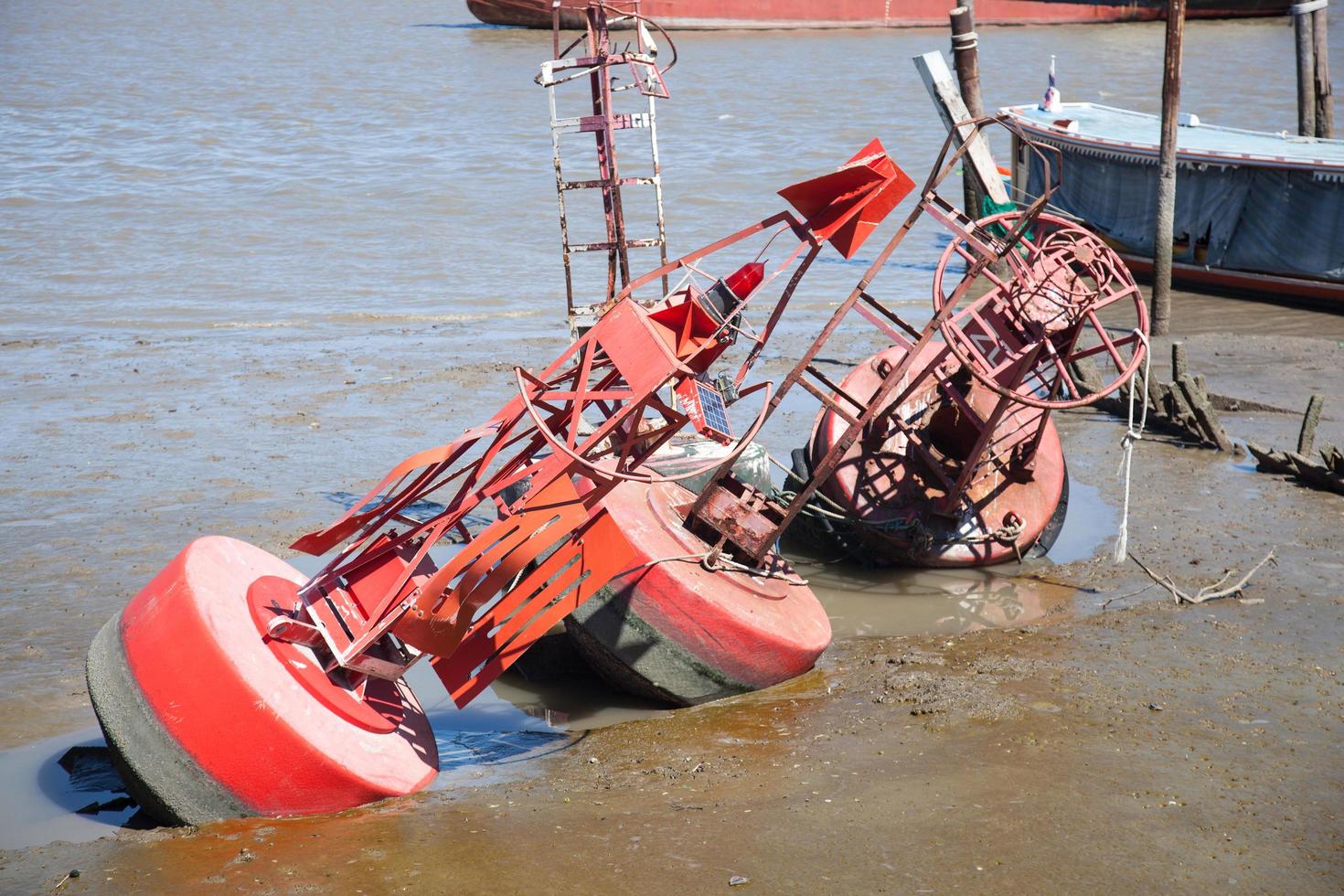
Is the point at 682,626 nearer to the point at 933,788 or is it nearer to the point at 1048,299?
the point at 933,788

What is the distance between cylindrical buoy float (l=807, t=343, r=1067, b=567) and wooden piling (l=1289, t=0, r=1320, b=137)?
39.1ft

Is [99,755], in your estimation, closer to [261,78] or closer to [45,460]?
[45,460]

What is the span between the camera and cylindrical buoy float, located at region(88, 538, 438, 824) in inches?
210

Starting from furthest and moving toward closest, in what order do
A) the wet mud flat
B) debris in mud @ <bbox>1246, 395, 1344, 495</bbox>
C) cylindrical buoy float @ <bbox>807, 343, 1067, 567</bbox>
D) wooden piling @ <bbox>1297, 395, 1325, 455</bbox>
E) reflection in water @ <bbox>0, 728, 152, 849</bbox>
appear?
wooden piling @ <bbox>1297, 395, 1325, 455</bbox> < debris in mud @ <bbox>1246, 395, 1344, 495</bbox> < cylindrical buoy float @ <bbox>807, 343, 1067, 567</bbox> < reflection in water @ <bbox>0, 728, 152, 849</bbox> < the wet mud flat

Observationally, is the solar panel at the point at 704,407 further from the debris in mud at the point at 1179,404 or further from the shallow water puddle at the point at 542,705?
the debris in mud at the point at 1179,404

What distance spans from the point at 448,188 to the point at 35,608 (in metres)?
16.0

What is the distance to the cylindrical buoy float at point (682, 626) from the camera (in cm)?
662

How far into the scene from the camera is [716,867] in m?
4.93

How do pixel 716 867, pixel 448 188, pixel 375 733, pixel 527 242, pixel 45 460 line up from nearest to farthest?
1. pixel 716 867
2. pixel 375 733
3. pixel 45 460
4. pixel 527 242
5. pixel 448 188

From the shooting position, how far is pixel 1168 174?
14.1 metres

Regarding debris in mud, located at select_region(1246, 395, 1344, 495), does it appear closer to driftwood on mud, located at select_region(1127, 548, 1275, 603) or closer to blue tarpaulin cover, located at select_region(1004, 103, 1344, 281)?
driftwood on mud, located at select_region(1127, 548, 1275, 603)

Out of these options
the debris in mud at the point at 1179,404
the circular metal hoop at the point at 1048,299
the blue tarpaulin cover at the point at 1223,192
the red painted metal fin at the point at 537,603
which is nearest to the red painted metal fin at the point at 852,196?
the circular metal hoop at the point at 1048,299

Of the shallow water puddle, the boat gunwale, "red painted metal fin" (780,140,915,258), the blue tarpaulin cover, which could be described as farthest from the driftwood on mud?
the blue tarpaulin cover

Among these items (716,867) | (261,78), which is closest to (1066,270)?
(716,867)
